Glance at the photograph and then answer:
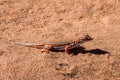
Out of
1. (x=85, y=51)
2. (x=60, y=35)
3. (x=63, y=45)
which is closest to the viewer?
(x=85, y=51)

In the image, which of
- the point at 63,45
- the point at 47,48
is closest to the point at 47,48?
the point at 47,48

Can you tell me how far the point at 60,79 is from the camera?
8.54m

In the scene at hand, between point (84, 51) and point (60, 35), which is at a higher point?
point (60, 35)

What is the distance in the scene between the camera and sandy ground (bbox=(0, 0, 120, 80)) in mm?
8773

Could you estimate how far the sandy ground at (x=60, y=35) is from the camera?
8773mm

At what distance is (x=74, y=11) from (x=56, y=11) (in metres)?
0.57

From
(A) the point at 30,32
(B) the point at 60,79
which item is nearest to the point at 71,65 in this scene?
(B) the point at 60,79

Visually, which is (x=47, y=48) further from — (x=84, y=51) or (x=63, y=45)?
(x=84, y=51)

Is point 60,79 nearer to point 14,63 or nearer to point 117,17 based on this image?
point 14,63

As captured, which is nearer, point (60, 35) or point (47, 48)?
point (47, 48)

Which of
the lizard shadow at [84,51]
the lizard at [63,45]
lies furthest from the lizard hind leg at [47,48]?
the lizard shadow at [84,51]

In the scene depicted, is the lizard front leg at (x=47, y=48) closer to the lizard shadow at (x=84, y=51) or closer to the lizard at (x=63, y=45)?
the lizard at (x=63, y=45)

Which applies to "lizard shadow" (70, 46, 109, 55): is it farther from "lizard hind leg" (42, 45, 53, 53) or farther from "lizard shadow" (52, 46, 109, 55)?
"lizard hind leg" (42, 45, 53, 53)

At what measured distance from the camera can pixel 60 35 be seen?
10.3 metres
